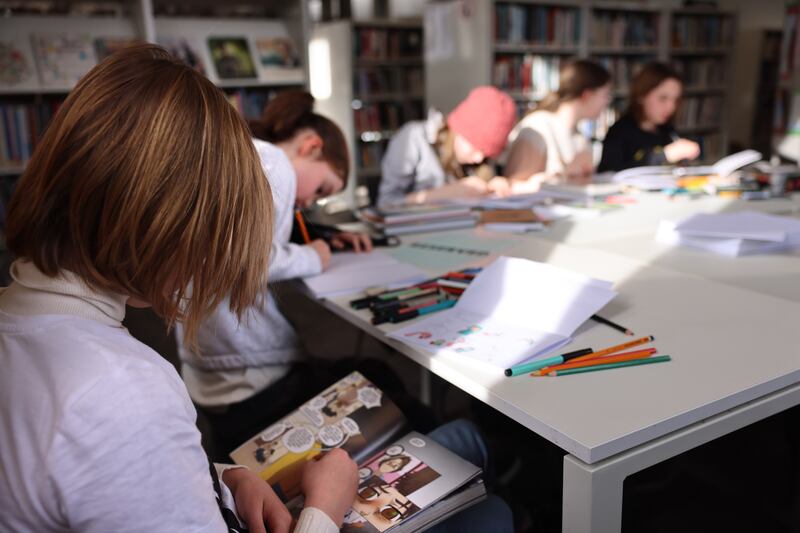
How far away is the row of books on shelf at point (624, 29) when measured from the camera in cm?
521

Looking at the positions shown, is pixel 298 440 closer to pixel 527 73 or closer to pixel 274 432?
pixel 274 432

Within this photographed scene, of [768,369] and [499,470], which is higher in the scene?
[768,369]

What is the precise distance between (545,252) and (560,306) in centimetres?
51

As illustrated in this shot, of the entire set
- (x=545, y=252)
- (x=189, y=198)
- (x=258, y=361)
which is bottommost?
(x=258, y=361)

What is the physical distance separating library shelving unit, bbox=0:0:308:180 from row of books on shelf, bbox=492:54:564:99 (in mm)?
1648

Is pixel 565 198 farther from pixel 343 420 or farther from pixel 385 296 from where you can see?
pixel 343 420

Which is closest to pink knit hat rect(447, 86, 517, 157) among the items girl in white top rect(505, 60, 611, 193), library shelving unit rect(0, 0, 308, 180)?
girl in white top rect(505, 60, 611, 193)

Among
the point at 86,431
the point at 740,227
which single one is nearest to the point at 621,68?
the point at 740,227

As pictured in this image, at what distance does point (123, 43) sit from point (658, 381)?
3.03 m

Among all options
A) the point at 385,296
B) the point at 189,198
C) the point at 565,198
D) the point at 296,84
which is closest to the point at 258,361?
the point at 385,296

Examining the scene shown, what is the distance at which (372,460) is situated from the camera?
95cm

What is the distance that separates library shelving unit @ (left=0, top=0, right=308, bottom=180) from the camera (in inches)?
126

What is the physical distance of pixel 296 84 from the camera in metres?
3.79

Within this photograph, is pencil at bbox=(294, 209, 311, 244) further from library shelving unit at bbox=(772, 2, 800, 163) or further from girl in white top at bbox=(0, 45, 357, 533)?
library shelving unit at bbox=(772, 2, 800, 163)
